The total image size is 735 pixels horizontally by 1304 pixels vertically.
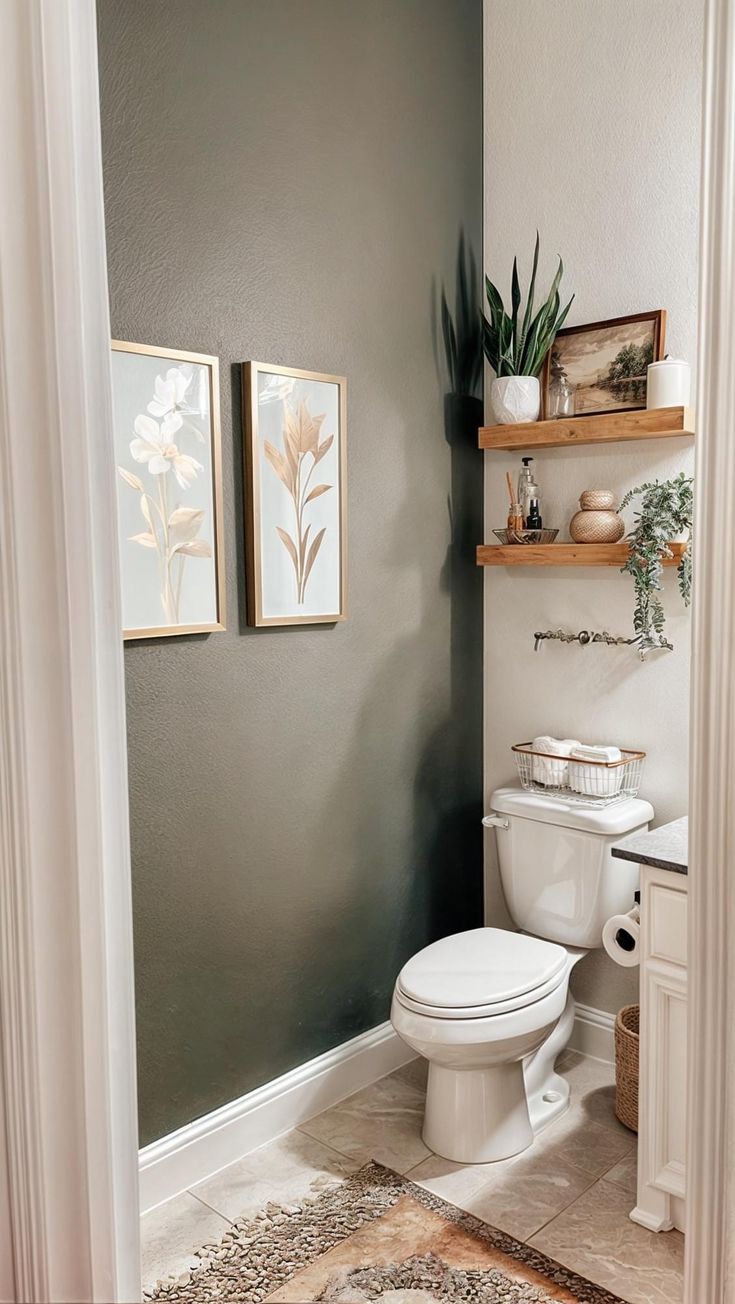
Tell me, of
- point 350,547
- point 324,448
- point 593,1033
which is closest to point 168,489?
point 324,448

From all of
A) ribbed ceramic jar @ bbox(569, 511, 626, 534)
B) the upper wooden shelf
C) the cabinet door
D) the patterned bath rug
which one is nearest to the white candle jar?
the upper wooden shelf

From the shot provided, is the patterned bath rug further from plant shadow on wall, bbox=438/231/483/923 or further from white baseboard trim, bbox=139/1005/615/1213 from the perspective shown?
plant shadow on wall, bbox=438/231/483/923

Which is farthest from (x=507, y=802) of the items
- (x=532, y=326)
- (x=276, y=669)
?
(x=532, y=326)

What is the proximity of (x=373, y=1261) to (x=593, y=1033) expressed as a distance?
98cm

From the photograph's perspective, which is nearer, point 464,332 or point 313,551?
point 313,551

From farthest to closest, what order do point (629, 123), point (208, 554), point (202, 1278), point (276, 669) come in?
point (629, 123), point (276, 669), point (208, 554), point (202, 1278)

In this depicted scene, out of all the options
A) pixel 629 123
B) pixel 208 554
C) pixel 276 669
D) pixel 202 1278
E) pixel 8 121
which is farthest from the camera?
pixel 629 123

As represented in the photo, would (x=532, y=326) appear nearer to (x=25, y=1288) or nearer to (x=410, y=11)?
(x=410, y=11)

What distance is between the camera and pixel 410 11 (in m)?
2.41

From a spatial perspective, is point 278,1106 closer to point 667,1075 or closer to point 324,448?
point 667,1075

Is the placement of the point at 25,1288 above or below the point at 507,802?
below

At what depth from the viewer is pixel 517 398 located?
8.18 ft

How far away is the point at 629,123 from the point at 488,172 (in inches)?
17.3

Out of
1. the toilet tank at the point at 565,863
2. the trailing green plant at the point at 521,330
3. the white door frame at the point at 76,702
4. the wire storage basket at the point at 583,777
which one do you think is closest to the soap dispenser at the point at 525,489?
the trailing green plant at the point at 521,330
